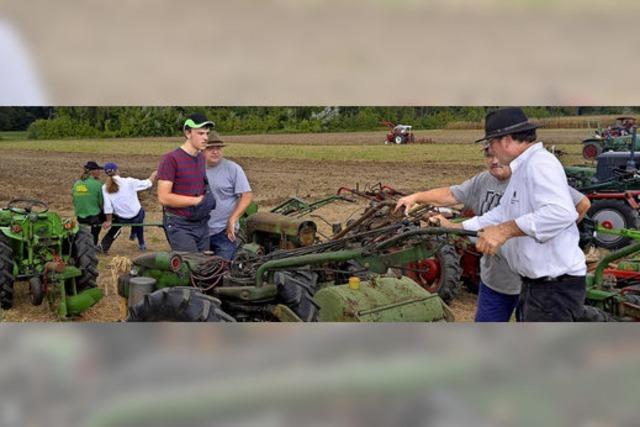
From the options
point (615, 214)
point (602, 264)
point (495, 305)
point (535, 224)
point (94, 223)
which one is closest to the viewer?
point (535, 224)

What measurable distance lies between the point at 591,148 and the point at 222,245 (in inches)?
61.9

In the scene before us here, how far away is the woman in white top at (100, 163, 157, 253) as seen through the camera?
2.22 meters

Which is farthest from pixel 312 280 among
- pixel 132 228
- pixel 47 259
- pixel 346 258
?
pixel 47 259

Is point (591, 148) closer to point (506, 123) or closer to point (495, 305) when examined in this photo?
point (495, 305)

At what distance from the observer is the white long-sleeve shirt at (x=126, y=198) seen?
7.59 feet

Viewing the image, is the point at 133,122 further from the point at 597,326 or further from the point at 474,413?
the point at 597,326

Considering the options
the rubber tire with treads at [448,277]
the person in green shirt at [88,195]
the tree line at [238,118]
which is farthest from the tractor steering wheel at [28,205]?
the rubber tire with treads at [448,277]

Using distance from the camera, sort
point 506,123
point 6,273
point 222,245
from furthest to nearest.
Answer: point 6,273, point 222,245, point 506,123

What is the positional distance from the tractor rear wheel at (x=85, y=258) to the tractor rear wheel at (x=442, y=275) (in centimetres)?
148

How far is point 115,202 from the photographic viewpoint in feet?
7.70

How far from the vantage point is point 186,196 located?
2594 mm
